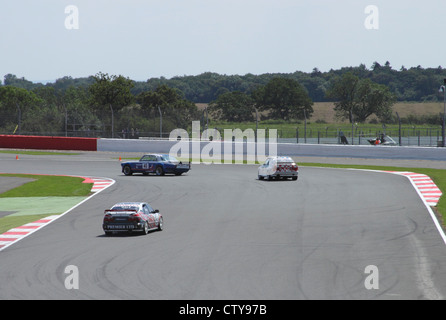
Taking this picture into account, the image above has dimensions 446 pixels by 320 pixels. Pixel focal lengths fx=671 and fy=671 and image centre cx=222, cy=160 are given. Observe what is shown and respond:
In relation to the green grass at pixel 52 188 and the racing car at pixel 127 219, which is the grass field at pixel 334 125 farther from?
the racing car at pixel 127 219

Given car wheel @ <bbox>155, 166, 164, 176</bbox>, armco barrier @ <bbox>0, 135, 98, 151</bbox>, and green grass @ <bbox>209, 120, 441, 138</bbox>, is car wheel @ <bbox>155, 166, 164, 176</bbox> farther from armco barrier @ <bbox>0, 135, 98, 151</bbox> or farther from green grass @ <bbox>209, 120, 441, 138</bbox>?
armco barrier @ <bbox>0, 135, 98, 151</bbox>

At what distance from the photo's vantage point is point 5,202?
26125mm

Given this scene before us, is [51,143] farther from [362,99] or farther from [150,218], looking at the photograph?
[362,99]

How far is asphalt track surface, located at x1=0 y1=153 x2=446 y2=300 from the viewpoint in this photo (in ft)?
37.2

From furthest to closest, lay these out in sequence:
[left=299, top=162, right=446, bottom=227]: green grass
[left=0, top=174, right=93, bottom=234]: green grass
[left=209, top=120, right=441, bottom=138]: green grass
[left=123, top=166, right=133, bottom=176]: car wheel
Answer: [left=209, top=120, right=441, bottom=138]: green grass → [left=123, top=166, right=133, bottom=176]: car wheel → [left=0, top=174, right=93, bottom=234]: green grass → [left=299, top=162, right=446, bottom=227]: green grass

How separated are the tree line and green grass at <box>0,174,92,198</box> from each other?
19.3m

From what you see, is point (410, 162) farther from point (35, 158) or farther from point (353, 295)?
point (353, 295)

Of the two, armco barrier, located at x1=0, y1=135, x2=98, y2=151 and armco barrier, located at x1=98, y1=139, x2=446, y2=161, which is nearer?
armco barrier, located at x1=98, y1=139, x2=446, y2=161

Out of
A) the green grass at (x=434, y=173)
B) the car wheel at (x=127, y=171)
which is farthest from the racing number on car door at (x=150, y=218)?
the car wheel at (x=127, y=171)

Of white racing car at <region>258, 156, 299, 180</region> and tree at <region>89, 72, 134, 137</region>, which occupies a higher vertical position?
tree at <region>89, 72, 134, 137</region>

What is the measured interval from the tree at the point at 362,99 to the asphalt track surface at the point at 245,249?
51596 millimetres

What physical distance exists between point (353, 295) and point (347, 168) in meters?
27.7

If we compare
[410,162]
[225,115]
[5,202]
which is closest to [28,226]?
[5,202]

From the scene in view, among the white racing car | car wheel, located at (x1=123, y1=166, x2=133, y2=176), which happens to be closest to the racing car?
the white racing car
